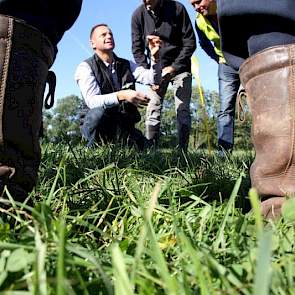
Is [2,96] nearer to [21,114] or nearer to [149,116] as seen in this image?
[21,114]

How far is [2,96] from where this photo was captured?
3.45ft

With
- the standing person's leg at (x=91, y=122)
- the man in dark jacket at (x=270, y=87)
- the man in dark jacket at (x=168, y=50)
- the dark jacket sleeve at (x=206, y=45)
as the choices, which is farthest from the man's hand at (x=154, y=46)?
the man in dark jacket at (x=270, y=87)

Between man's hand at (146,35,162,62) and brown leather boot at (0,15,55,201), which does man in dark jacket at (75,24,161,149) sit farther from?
brown leather boot at (0,15,55,201)

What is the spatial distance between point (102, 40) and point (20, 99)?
4.03 metres

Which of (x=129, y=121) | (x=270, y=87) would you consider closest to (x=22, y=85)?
(x=270, y=87)

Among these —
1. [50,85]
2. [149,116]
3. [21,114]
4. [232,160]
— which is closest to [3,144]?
[21,114]

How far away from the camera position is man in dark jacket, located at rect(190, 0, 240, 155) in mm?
4293

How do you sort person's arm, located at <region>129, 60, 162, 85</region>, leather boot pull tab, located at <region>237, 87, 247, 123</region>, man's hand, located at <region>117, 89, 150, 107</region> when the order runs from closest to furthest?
leather boot pull tab, located at <region>237, 87, 247, 123</region>
man's hand, located at <region>117, 89, 150, 107</region>
person's arm, located at <region>129, 60, 162, 85</region>

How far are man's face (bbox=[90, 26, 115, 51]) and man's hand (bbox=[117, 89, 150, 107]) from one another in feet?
2.20

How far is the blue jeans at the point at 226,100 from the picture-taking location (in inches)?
176

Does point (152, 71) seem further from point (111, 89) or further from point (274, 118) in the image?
point (274, 118)

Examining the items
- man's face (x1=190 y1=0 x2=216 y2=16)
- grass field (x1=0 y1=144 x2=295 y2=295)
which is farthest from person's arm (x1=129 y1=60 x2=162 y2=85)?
grass field (x1=0 y1=144 x2=295 y2=295)

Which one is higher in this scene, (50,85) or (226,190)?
(50,85)

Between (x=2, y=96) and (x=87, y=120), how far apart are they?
145 inches
